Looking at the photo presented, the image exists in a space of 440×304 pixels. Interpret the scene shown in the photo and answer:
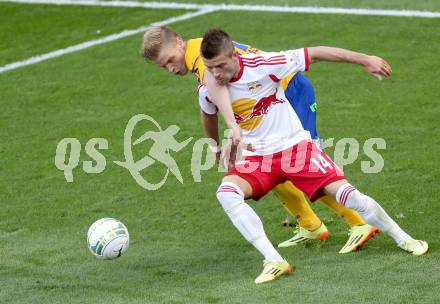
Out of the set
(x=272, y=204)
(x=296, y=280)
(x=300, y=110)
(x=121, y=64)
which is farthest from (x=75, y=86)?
Answer: (x=296, y=280)

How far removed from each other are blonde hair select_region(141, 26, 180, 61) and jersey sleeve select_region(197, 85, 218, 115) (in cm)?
40

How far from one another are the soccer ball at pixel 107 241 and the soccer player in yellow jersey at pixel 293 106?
38.3 inches

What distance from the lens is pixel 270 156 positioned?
7.78m

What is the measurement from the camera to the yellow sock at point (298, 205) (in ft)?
27.7

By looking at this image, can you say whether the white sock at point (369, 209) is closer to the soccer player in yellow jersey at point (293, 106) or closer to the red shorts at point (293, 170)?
the red shorts at point (293, 170)

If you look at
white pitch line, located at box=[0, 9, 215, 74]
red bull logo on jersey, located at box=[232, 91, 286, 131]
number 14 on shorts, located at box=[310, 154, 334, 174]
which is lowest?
white pitch line, located at box=[0, 9, 215, 74]

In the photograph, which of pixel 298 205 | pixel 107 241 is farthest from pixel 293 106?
pixel 107 241

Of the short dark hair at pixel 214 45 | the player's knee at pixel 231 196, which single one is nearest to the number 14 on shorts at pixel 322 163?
the player's knee at pixel 231 196

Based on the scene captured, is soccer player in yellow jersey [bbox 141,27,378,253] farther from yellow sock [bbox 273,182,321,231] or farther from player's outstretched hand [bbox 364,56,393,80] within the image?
player's outstretched hand [bbox 364,56,393,80]

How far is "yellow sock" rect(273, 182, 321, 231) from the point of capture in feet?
27.7

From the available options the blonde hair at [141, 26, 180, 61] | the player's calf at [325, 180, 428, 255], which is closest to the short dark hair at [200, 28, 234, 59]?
the blonde hair at [141, 26, 180, 61]

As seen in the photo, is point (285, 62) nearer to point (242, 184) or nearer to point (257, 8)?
point (242, 184)

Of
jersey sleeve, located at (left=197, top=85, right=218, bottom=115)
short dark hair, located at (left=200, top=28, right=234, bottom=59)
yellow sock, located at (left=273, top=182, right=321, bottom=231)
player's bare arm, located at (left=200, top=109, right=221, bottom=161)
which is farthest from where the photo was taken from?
yellow sock, located at (left=273, top=182, right=321, bottom=231)

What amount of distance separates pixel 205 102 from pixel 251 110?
347 millimetres
